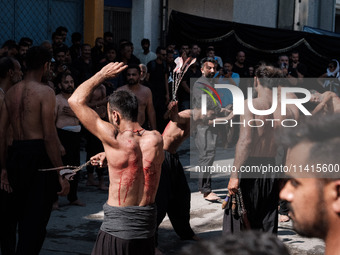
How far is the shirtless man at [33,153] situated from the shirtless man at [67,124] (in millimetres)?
2547

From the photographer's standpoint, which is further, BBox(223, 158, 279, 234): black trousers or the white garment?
the white garment

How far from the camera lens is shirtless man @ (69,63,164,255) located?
4.19 meters

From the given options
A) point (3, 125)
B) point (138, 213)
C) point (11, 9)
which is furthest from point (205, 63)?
point (11, 9)

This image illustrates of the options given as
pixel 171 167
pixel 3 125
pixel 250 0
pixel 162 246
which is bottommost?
pixel 162 246

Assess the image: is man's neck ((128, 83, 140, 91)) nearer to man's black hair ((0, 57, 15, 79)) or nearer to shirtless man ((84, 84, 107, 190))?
shirtless man ((84, 84, 107, 190))

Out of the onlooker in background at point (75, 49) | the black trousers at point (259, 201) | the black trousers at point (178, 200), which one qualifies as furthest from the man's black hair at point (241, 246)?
the onlooker in background at point (75, 49)

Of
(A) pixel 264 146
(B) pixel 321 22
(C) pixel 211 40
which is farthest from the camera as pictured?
(B) pixel 321 22

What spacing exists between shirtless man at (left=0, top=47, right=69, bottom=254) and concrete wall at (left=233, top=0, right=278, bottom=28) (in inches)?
575

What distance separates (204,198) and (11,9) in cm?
722

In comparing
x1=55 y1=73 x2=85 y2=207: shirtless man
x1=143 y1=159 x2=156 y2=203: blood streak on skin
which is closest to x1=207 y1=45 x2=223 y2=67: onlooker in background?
x1=55 y1=73 x2=85 y2=207: shirtless man

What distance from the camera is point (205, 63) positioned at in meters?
7.85

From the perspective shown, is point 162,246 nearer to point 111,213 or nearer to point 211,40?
point 111,213

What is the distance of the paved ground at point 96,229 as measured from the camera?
20.6 ft

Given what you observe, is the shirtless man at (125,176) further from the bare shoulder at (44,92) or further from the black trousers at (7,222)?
the black trousers at (7,222)
